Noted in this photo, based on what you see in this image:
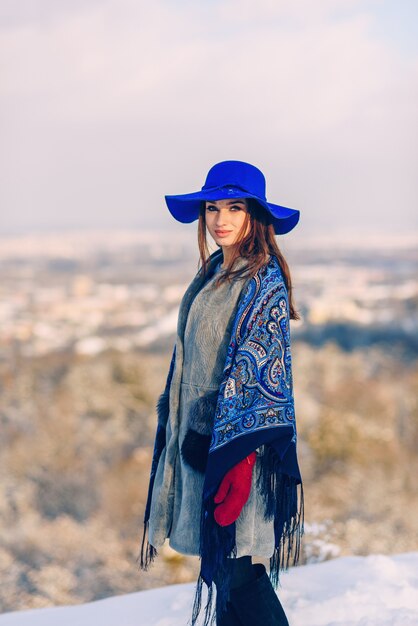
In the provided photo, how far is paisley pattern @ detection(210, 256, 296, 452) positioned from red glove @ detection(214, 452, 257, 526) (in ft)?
0.20

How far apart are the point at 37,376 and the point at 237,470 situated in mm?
19259

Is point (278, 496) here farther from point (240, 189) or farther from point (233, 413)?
point (240, 189)

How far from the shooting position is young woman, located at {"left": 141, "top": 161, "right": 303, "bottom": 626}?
5.45ft

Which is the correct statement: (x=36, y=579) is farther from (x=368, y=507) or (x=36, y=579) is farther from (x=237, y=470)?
(x=237, y=470)

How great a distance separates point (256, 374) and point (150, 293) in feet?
66.4

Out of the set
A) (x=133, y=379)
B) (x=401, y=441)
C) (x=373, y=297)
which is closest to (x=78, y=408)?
(x=133, y=379)

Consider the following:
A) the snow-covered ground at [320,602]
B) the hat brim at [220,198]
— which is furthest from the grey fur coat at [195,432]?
the snow-covered ground at [320,602]

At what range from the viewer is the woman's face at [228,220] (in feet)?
5.92

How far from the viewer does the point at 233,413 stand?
5.47ft

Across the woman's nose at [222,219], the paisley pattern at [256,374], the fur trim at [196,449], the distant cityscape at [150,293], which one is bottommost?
the fur trim at [196,449]

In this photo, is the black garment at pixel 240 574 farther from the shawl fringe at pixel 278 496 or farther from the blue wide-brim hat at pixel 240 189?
the blue wide-brim hat at pixel 240 189

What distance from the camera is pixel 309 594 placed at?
105 inches

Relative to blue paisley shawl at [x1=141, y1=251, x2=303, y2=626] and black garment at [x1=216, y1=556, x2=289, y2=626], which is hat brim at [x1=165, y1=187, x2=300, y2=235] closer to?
blue paisley shawl at [x1=141, y1=251, x2=303, y2=626]

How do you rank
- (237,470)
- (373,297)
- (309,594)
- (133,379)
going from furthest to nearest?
(373,297), (133,379), (309,594), (237,470)
